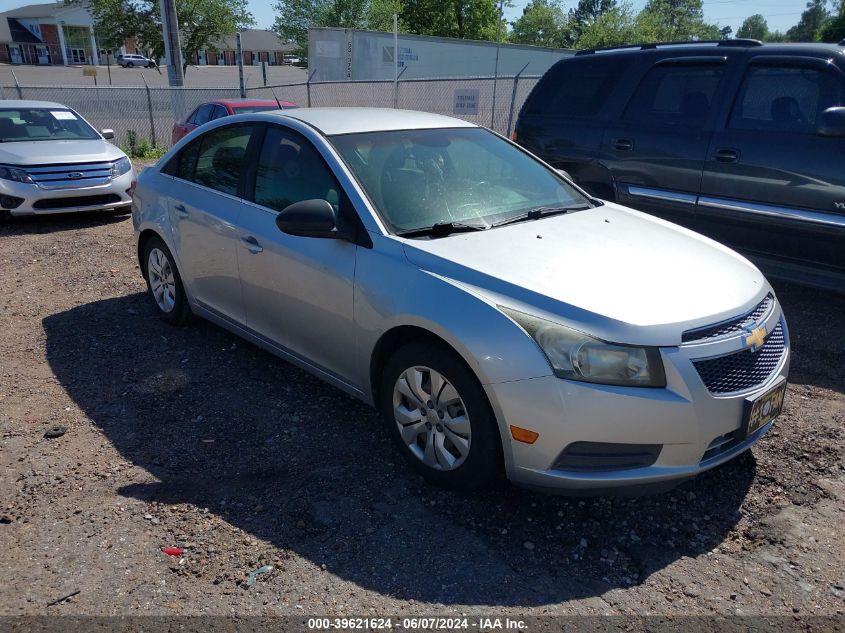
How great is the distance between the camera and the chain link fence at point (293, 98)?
56.1 feet

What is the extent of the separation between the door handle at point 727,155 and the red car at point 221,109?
772 cm

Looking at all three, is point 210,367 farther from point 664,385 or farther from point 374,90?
point 374,90

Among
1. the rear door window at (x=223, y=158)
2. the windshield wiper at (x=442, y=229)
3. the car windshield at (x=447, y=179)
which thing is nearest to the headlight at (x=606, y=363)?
the windshield wiper at (x=442, y=229)

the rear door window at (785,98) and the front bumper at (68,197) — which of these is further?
the front bumper at (68,197)

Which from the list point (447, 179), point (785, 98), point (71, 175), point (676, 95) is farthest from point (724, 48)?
point (71, 175)

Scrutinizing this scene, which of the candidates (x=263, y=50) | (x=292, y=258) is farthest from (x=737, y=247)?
(x=263, y=50)

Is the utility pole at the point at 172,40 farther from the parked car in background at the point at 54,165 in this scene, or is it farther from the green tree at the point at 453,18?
the green tree at the point at 453,18

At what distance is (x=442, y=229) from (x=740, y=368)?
4.97 feet

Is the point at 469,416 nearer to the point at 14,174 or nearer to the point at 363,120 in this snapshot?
the point at 363,120

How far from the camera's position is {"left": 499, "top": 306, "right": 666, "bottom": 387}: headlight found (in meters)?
2.65

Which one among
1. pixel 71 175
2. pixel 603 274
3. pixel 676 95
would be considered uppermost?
pixel 676 95

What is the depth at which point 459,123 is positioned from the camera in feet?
14.8

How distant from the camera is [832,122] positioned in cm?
479

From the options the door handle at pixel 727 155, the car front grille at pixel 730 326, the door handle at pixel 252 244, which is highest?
the door handle at pixel 727 155
